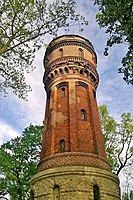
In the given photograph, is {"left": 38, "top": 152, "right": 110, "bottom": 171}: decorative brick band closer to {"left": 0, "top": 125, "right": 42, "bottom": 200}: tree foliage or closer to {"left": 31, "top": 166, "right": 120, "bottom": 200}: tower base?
{"left": 31, "top": 166, "right": 120, "bottom": 200}: tower base

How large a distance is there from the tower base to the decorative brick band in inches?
13.9

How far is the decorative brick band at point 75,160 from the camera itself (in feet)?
47.6

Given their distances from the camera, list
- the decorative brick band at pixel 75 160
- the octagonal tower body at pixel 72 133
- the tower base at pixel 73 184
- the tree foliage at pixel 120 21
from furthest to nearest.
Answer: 1. the decorative brick band at pixel 75 160
2. the octagonal tower body at pixel 72 133
3. the tower base at pixel 73 184
4. the tree foliage at pixel 120 21

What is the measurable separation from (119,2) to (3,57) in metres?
4.13

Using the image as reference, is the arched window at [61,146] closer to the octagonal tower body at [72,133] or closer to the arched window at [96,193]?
the octagonal tower body at [72,133]

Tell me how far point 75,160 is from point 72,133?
4.82 ft

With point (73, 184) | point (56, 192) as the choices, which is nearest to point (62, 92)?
point (73, 184)

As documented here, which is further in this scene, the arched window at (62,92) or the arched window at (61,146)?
the arched window at (62,92)

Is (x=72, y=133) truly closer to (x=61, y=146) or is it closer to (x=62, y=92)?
(x=61, y=146)

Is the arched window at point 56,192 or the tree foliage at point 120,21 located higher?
the tree foliage at point 120,21

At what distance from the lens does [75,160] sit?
1452cm

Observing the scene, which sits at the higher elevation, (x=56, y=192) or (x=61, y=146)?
(x=61, y=146)

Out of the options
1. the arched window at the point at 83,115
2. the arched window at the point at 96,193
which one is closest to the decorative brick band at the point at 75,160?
the arched window at the point at 96,193

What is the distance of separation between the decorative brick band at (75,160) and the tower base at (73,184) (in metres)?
0.35
